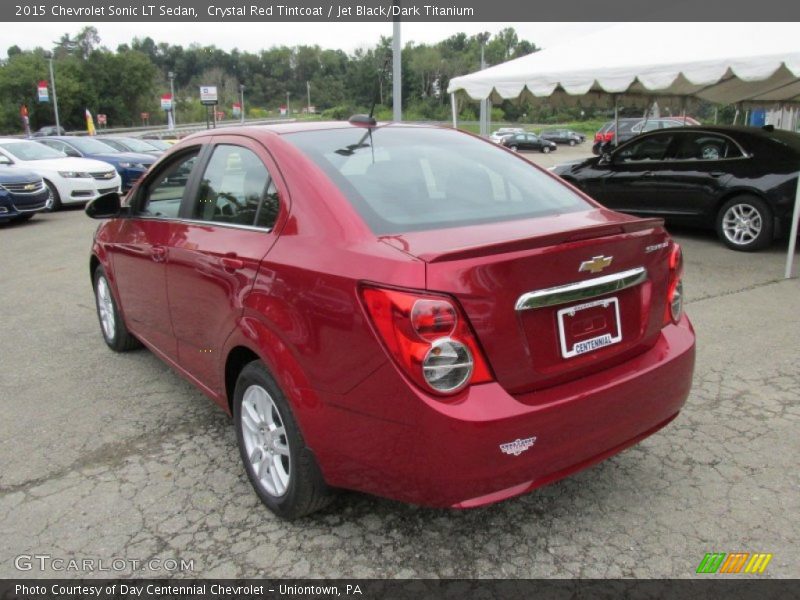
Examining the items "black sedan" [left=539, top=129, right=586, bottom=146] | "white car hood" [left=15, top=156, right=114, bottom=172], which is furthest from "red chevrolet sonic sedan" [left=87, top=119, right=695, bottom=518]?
"black sedan" [left=539, top=129, right=586, bottom=146]

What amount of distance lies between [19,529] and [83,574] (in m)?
0.49

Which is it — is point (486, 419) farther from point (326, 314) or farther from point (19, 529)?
point (19, 529)

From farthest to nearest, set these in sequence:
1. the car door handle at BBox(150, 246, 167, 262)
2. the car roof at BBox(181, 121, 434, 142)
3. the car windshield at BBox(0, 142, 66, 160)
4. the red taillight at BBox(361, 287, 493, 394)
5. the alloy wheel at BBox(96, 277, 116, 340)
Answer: the car windshield at BBox(0, 142, 66, 160), the alloy wheel at BBox(96, 277, 116, 340), the car door handle at BBox(150, 246, 167, 262), the car roof at BBox(181, 121, 434, 142), the red taillight at BBox(361, 287, 493, 394)

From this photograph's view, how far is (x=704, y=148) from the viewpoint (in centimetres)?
852

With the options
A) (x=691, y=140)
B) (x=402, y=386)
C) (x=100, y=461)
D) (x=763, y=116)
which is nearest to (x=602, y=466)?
(x=402, y=386)

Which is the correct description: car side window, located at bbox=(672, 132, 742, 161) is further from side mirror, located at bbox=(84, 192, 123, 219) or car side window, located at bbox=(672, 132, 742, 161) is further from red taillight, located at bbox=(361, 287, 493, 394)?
red taillight, located at bbox=(361, 287, 493, 394)

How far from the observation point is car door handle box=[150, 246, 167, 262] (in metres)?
3.42

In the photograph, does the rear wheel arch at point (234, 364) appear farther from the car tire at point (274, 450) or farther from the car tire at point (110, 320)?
the car tire at point (110, 320)

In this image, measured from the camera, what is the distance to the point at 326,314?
2.21 meters

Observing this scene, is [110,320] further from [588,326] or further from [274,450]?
[588,326]

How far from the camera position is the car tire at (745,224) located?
7805 millimetres

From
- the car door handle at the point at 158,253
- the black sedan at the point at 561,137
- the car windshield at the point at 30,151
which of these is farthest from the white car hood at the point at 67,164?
the black sedan at the point at 561,137

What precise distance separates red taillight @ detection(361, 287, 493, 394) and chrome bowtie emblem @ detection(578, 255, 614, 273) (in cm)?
52

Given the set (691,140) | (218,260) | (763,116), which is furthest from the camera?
(763,116)
